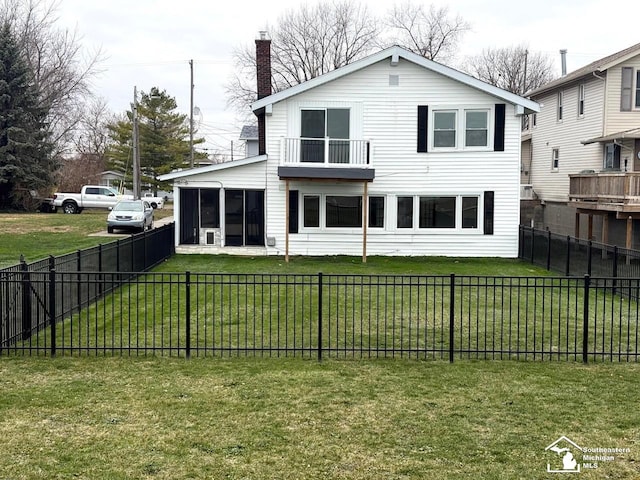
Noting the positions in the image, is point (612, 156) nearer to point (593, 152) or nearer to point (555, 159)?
point (593, 152)

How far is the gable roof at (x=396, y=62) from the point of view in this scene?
23.6 m

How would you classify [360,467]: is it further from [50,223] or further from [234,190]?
[50,223]

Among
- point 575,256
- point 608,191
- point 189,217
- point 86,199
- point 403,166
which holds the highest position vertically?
point 403,166

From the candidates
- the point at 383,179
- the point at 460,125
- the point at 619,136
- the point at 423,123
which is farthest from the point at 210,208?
the point at 619,136

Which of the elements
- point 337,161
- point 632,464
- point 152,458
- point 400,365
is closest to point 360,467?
point 152,458

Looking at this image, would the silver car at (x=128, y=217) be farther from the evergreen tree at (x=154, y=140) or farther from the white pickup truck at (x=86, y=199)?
the evergreen tree at (x=154, y=140)

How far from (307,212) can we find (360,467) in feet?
61.4

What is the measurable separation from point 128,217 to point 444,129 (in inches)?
583

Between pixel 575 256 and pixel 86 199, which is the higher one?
pixel 86 199

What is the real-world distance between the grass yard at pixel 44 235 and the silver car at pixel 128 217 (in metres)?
1.22

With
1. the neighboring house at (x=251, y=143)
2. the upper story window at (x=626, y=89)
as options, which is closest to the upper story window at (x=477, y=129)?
the upper story window at (x=626, y=89)

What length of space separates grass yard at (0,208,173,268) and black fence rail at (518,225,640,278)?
15.8 metres

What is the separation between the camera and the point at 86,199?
4166 cm

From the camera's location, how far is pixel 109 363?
9328 mm
